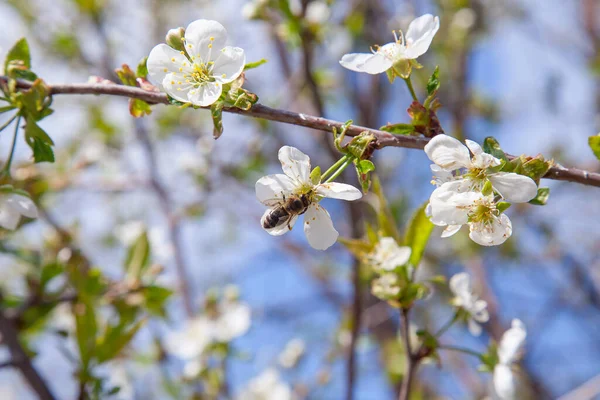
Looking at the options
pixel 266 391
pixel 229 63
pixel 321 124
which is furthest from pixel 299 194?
pixel 266 391

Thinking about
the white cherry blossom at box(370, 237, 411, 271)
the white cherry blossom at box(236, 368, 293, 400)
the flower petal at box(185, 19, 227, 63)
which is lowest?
the white cherry blossom at box(236, 368, 293, 400)

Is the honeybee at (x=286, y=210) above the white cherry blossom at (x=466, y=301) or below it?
above

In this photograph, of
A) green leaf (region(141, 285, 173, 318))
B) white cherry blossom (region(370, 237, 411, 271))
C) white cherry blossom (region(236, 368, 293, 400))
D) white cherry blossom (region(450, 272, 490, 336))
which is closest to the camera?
white cherry blossom (region(370, 237, 411, 271))

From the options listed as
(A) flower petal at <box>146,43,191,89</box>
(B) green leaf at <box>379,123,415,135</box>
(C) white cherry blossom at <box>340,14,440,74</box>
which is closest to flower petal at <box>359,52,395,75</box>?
(C) white cherry blossom at <box>340,14,440,74</box>

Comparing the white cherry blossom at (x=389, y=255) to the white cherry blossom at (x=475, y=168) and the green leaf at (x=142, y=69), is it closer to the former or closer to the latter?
the white cherry blossom at (x=475, y=168)

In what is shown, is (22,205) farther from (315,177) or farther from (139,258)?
(139,258)

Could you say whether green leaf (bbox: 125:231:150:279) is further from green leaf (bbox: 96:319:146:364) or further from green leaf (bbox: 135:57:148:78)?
green leaf (bbox: 135:57:148:78)

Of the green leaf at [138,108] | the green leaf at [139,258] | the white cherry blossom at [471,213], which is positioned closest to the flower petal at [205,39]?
the green leaf at [138,108]
